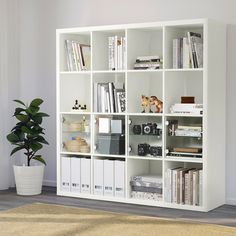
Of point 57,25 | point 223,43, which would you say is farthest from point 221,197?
point 57,25

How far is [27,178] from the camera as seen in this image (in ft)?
21.0

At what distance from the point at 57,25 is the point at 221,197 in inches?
107

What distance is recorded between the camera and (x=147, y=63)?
589cm

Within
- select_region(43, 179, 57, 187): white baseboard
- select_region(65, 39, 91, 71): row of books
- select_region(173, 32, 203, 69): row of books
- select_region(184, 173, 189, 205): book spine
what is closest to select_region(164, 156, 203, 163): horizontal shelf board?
select_region(184, 173, 189, 205): book spine

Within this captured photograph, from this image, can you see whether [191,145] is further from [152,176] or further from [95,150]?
[95,150]

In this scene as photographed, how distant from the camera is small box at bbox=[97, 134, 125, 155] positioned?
602 centimetres

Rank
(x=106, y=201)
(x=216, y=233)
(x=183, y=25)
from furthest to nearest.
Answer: (x=106, y=201) → (x=183, y=25) → (x=216, y=233)

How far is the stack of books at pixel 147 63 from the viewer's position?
584 cm

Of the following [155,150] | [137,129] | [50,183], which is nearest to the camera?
[155,150]

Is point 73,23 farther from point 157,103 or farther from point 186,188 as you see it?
point 186,188

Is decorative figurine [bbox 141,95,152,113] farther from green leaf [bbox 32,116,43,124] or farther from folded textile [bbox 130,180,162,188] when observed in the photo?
green leaf [bbox 32,116,43,124]

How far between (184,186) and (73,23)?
2.35m

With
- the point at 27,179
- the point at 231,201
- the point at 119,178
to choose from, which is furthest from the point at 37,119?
the point at 231,201

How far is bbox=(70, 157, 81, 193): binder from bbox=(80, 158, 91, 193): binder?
0.05 m
